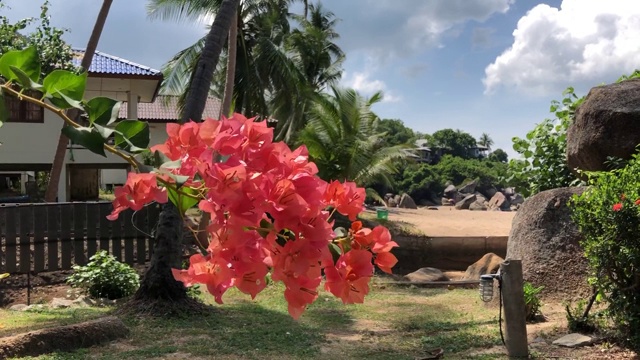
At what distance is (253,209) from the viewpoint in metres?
0.82

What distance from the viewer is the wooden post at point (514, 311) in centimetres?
530

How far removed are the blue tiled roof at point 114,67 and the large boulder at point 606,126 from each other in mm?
12265

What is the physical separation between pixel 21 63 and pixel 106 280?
7968 mm

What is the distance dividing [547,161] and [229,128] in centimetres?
857

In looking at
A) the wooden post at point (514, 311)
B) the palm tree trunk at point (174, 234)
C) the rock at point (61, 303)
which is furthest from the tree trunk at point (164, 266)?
the wooden post at point (514, 311)

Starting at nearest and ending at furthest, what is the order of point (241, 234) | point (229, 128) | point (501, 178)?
point (241, 234) → point (229, 128) → point (501, 178)


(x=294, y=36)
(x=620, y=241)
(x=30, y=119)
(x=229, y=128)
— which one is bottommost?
(x=620, y=241)

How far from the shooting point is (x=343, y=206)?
3.51 feet

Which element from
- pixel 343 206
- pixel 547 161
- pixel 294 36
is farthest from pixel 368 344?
pixel 294 36

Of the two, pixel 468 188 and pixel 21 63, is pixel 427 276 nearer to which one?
pixel 21 63

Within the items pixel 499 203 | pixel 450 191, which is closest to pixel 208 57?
pixel 499 203

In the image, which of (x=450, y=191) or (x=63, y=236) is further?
(x=450, y=191)

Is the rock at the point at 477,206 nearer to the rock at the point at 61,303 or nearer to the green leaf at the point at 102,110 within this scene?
the rock at the point at 61,303

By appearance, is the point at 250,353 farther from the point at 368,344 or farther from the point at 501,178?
the point at 501,178
